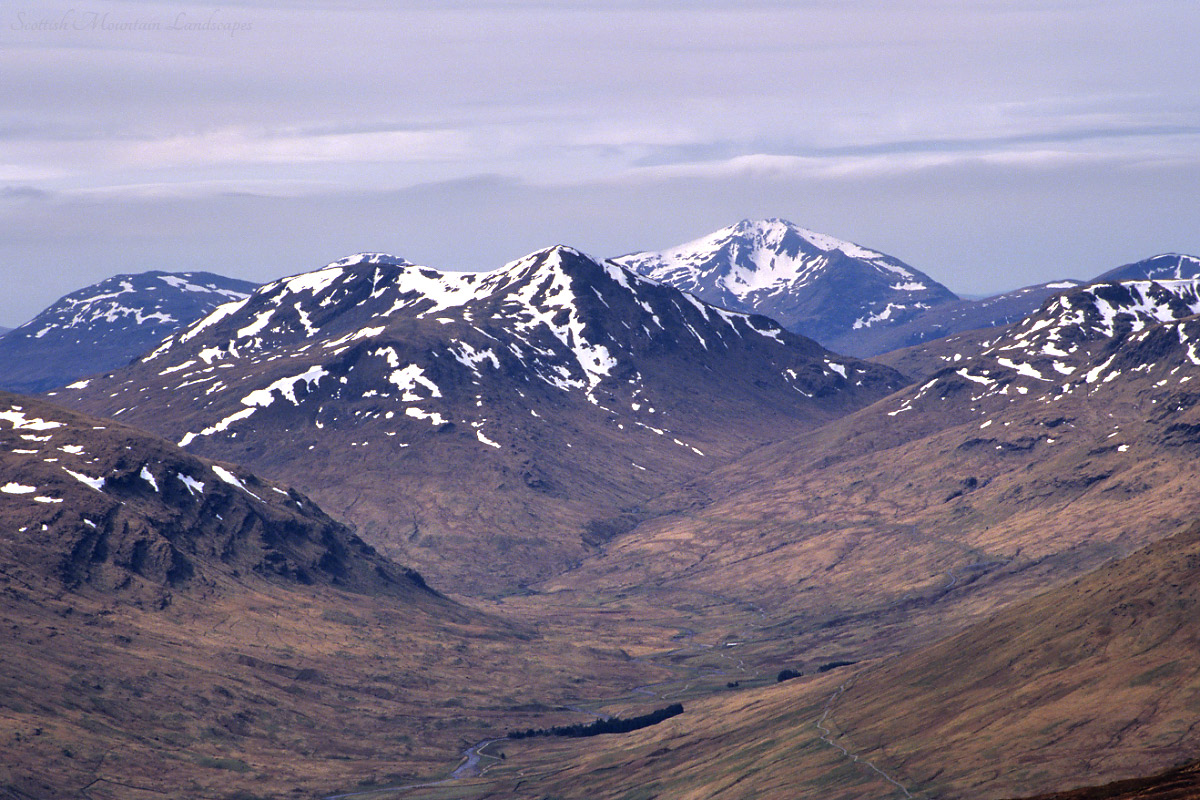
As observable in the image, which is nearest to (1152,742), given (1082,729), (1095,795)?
(1082,729)

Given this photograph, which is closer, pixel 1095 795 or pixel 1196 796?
pixel 1196 796

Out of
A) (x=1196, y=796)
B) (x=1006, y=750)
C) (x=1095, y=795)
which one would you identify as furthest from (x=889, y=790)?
(x=1196, y=796)

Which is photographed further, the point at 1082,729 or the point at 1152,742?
the point at 1082,729

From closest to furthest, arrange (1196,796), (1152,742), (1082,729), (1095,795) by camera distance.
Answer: (1196,796) < (1095,795) < (1152,742) < (1082,729)

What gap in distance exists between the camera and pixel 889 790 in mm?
196875

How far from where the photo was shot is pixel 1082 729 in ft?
638

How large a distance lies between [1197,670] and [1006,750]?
30.1 metres

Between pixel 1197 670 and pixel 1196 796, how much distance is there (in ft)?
302

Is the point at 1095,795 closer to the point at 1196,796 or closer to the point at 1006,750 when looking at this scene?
the point at 1196,796

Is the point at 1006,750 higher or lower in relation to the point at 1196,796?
lower

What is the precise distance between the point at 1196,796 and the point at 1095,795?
1271cm

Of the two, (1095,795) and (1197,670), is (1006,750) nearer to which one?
(1197,670)

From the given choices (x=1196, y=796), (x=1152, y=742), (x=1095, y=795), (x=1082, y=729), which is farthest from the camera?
(x=1082, y=729)

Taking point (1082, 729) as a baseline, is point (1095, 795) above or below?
above
